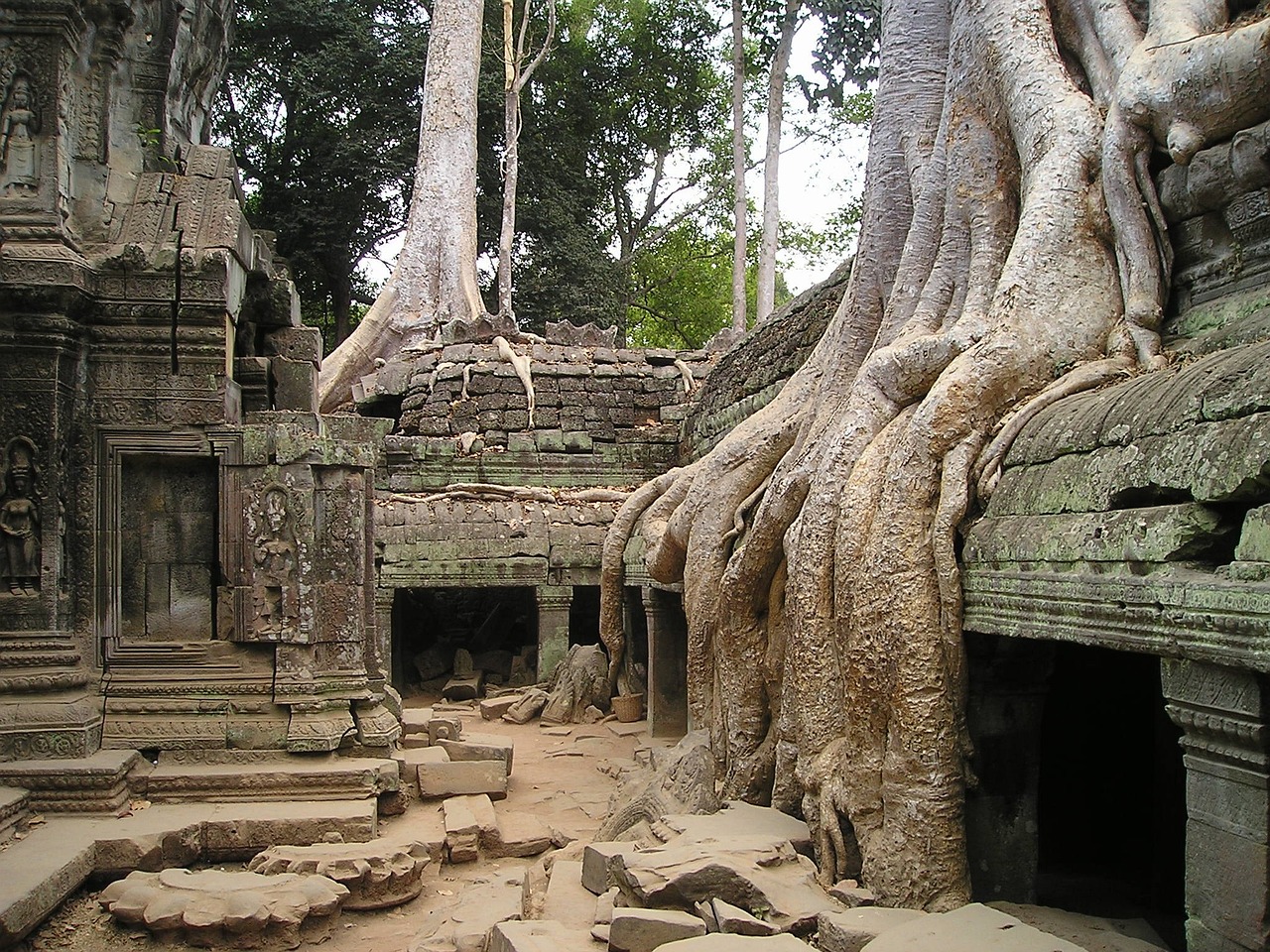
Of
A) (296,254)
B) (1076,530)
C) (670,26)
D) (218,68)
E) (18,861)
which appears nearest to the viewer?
(1076,530)

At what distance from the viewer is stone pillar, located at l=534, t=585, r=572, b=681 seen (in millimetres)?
11312

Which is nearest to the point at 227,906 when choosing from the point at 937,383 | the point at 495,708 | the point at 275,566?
the point at 275,566

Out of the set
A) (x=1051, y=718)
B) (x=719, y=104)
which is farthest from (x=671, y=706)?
(x=719, y=104)

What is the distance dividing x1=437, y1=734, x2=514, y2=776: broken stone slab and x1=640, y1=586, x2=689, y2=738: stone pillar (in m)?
1.37

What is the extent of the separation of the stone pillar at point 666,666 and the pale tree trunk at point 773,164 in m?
11.5

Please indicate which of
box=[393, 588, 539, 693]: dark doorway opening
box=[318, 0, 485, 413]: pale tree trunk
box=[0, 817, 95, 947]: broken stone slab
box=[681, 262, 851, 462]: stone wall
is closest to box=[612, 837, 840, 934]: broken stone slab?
box=[0, 817, 95, 947]: broken stone slab

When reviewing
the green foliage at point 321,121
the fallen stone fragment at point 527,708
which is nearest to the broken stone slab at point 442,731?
the fallen stone fragment at point 527,708

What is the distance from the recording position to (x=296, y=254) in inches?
898

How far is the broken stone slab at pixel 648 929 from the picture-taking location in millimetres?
3943

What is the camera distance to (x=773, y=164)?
1988cm

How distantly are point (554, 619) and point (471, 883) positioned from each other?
5.84m

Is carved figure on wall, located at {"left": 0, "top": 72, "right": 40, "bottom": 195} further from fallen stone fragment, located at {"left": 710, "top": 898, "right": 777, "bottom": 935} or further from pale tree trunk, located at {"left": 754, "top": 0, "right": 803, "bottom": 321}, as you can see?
pale tree trunk, located at {"left": 754, "top": 0, "right": 803, "bottom": 321}

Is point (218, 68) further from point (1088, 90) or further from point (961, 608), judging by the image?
point (961, 608)

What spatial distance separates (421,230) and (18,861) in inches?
605
